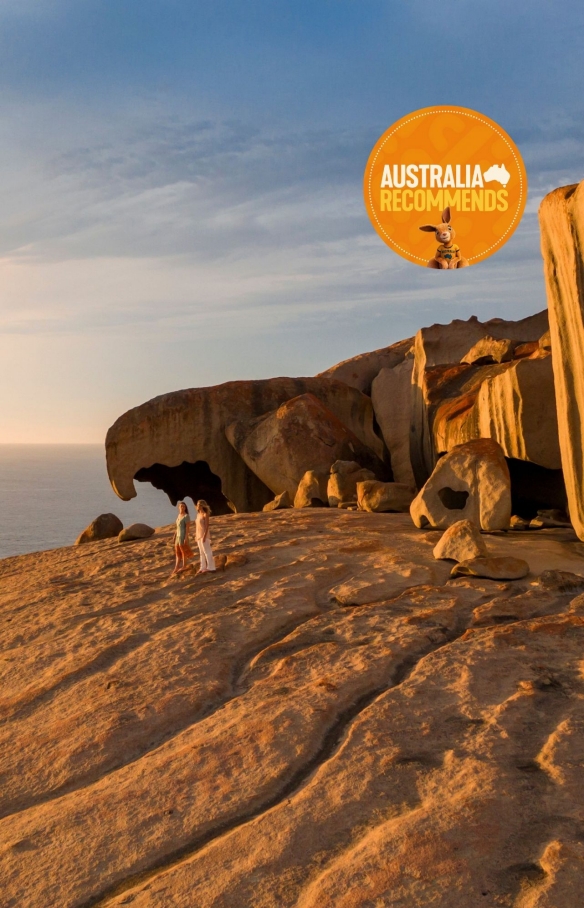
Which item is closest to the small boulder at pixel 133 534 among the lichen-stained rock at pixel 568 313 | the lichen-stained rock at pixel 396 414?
the lichen-stained rock at pixel 568 313

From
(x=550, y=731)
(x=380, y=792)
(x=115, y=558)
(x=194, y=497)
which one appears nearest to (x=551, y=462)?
(x=115, y=558)

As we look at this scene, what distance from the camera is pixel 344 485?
38.9 ft

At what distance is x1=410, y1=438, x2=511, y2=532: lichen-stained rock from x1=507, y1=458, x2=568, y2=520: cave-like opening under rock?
1492 mm

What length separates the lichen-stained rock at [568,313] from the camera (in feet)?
25.1

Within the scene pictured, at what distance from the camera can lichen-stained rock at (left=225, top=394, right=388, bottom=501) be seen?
13648mm

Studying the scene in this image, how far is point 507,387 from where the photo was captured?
376 inches

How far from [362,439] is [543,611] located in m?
10.4

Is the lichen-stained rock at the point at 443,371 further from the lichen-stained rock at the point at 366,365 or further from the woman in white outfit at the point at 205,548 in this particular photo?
the woman in white outfit at the point at 205,548

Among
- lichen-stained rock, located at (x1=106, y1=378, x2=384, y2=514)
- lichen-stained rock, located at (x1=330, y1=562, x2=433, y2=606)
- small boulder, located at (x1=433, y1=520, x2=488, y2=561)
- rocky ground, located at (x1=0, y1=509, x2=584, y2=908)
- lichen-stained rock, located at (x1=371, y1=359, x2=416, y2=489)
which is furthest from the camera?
lichen-stained rock, located at (x1=106, y1=378, x2=384, y2=514)

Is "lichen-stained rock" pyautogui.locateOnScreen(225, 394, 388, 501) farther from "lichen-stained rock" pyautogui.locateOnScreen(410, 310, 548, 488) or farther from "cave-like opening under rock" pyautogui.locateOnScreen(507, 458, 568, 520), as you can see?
"cave-like opening under rock" pyautogui.locateOnScreen(507, 458, 568, 520)

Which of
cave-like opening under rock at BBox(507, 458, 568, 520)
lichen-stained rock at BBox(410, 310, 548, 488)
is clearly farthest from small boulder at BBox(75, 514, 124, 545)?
cave-like opening under rock at BBox(507, 458, 568, 520)

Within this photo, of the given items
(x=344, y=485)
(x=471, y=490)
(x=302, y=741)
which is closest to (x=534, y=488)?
(x=471, y=490)

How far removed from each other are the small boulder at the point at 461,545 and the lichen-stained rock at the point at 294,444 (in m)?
6.20

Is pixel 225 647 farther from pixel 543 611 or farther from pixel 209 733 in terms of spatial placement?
pixel 543 611
